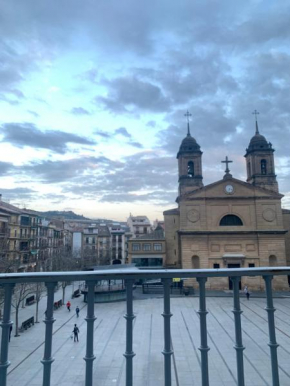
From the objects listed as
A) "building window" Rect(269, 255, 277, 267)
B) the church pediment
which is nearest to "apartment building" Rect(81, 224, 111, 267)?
the church pediment

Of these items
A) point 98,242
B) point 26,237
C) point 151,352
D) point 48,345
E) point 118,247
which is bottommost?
point 151,352

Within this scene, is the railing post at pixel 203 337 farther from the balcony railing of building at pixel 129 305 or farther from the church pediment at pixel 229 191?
the church pediment at pixel 229 191

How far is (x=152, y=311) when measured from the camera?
2083 centimetres

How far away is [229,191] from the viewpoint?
33812 mm

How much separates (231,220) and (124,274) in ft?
109

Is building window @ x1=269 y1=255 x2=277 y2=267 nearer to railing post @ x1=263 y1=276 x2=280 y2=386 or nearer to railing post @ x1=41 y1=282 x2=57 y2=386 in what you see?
railing post @ x1=263 y1=276 x2=280 y2=386

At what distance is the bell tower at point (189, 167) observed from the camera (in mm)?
37625

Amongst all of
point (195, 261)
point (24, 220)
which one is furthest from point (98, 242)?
point (195, 261)

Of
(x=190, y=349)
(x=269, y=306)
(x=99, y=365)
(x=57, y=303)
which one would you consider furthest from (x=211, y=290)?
(x=269, y=306)

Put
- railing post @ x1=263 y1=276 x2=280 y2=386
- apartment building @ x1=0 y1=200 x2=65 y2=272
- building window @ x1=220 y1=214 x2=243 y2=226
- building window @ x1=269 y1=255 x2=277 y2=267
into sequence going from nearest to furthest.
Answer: railing post @ x1=263 y1=276 x2=280 y2=386
building window @ x1=269 y1=255 x2=277 y2=267
building window @ x1=220 y1=214 x2=243 y2=226
apartment building @ x1=0 y1=200 x2=65 y2=272

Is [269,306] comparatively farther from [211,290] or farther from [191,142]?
[191,142]

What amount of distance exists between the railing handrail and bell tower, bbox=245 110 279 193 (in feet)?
121

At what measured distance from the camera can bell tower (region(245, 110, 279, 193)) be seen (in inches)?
A: 1448

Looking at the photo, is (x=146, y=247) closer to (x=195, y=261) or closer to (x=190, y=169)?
(x=195, y=261)
